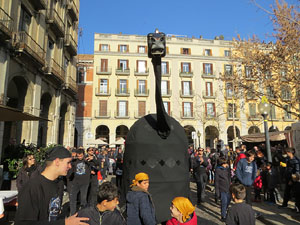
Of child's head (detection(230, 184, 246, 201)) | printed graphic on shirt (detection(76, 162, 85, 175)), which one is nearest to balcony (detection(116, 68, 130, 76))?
printed graphic on shirt (detection(76, 162, 85, 175))

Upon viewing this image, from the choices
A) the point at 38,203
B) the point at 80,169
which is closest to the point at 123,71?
the point at 80,169

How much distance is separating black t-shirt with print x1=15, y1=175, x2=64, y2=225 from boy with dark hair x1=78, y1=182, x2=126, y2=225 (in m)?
0.28

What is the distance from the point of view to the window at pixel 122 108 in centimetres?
3145

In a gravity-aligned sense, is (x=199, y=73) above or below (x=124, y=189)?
above

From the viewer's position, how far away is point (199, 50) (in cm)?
3384

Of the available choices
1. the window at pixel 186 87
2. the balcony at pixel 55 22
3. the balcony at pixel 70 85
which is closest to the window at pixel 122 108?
the window at pixel 186 87

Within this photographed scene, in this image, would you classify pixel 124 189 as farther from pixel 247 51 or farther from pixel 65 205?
pixel 247 51

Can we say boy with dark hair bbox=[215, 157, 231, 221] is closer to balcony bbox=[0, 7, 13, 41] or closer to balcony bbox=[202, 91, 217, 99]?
balcony bbox=[0, 7, 13, 41]

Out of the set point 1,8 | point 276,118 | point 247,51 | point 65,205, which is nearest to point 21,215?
point 65,205

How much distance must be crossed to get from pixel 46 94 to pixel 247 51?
13927mm

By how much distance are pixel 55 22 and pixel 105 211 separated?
16.8 m

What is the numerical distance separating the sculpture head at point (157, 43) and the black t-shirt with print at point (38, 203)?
59.2 inches

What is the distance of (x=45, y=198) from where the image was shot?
6.19 feet

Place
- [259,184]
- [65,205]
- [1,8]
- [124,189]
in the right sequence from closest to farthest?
[124,189], [65,205], [259,184], [1,8]
